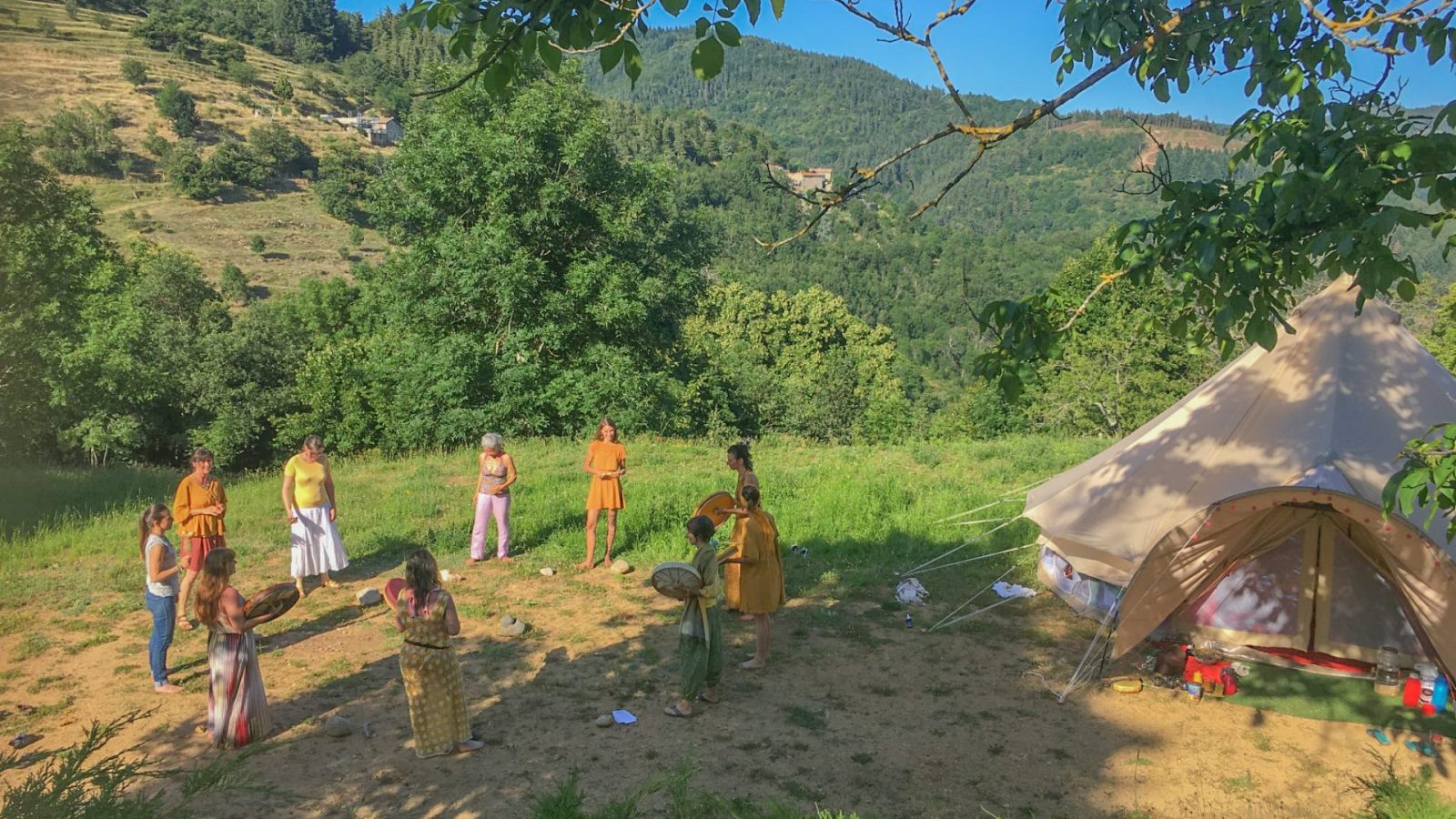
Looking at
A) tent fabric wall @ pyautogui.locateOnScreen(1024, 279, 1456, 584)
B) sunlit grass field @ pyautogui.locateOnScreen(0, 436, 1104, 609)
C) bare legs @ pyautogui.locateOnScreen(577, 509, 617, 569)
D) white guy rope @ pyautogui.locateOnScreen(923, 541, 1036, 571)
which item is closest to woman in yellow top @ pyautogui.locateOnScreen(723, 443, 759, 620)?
sunlit grass field @ pyautogui.locateOnScreen(0, 436, 1104, 609)

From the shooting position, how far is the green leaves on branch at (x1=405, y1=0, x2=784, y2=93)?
278 centimetres

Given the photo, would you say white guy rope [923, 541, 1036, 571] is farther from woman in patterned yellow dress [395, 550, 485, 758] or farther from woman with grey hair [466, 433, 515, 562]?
woman in patterned yellow dress [395, 550, 485, 758]

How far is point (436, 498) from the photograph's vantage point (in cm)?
1248

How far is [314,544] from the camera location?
27.9ft

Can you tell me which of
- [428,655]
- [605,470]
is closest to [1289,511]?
[605,470]

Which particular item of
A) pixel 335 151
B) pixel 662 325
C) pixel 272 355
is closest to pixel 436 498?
pixel 662 325

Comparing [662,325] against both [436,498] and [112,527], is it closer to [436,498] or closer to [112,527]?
[436,498]

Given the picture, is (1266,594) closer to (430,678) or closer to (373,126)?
(430,678)

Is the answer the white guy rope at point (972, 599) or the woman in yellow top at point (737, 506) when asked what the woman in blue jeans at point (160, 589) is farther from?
the white guy rope at point (972, 599)

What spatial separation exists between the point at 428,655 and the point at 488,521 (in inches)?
172

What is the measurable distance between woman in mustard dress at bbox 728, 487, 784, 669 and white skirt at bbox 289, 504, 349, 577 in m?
4.21

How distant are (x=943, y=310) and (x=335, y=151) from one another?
220ft

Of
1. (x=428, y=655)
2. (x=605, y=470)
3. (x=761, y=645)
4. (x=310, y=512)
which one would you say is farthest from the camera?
(x=605, y=470)

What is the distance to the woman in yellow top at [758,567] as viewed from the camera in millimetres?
6902
